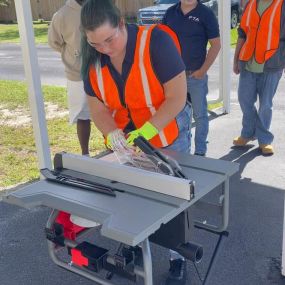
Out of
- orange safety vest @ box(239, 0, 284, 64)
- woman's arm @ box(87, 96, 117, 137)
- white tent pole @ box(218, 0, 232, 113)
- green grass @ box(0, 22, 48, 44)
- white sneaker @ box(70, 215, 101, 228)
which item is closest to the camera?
white sneaker @ box(70, 215, 101, 228)

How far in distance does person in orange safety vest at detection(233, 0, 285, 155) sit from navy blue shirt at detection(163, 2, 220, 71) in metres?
0.44

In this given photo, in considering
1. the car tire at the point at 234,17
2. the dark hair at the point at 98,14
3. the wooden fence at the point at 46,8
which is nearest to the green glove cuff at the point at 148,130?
the dark hair at the point at 98,14

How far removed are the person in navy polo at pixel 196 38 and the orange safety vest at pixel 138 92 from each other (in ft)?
5.88

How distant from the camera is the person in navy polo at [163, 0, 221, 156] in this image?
382 centimetres

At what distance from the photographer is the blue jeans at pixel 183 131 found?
2379mm

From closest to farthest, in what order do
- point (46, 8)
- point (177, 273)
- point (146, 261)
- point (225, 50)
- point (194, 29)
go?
point (146, 261) → point (177, 273) → point (194, 29) → point (225, 50) → point (46, 8)

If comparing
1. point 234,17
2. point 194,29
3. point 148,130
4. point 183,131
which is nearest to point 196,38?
point 194,29

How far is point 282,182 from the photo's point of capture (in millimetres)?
3830

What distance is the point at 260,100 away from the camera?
4.37 m

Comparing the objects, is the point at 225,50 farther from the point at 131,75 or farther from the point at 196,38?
the point at 131,75

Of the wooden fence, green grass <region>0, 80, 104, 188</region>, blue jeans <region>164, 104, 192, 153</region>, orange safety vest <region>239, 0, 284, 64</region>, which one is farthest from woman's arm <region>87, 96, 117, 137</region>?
the wooden fence

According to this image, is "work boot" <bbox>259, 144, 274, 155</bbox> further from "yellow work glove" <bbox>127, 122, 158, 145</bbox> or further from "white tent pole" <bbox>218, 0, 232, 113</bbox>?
"yellow work glove" <bbox>127, 122, 158, 145</bbox>

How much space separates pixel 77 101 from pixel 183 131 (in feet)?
5.93

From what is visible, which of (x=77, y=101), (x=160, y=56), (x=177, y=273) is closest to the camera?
(x=160, y=56)
